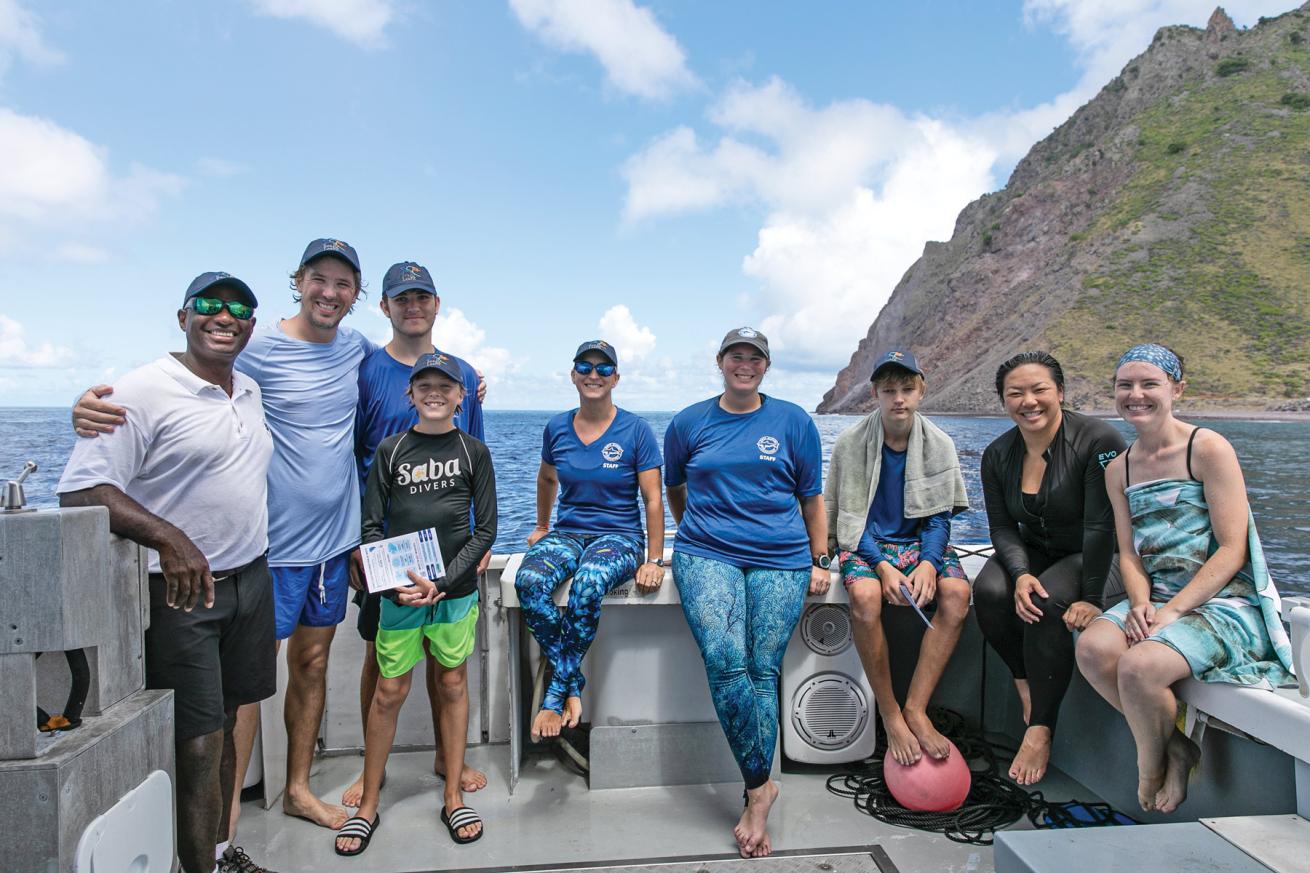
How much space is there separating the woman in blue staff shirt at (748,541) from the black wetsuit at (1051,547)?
0.68 m

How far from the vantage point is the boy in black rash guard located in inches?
112

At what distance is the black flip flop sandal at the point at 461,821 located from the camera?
9.33 ft

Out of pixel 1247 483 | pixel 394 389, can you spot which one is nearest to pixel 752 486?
pixel 394 389

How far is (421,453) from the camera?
2.90m

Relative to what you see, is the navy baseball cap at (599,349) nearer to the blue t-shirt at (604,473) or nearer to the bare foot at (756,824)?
the blue t-shirt at (604,473)

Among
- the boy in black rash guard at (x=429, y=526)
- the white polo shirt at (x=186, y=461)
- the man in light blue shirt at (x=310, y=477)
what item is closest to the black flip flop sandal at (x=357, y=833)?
the boy in black rash guard at (x=429, y=526)

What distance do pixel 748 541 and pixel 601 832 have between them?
1.15 metres

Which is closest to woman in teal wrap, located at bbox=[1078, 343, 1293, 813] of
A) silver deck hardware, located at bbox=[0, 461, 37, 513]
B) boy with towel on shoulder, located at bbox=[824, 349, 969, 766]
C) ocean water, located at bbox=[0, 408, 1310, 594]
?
boy with towel on shoulder, located at bbox=[824, 349, 969, 766]

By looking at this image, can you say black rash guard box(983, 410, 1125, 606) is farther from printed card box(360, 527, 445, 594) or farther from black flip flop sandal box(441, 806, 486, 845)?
black flip flop sandal box(441, 806, 486, 845)

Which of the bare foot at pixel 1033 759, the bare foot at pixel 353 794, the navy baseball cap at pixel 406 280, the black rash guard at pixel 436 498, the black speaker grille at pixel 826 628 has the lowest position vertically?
the bare foot at pixel 353 794

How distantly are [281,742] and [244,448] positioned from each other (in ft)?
4.70

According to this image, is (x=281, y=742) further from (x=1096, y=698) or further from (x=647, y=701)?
(x=1096, y=698)

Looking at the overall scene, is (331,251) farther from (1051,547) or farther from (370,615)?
(1051,547)

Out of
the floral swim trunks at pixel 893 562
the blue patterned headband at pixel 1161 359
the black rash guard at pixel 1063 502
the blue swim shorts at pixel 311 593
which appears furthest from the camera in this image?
the floral swim trunks at pixel 893 562
